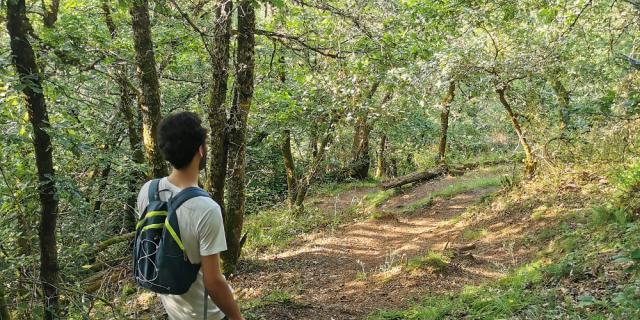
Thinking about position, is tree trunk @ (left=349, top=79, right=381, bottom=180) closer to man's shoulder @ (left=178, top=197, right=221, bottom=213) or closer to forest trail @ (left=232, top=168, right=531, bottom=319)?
forest trail @ (left=232, top=168, right=531, bottom=319)

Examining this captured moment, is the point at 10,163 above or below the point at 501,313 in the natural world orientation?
above

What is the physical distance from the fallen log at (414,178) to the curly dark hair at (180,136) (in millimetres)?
13035

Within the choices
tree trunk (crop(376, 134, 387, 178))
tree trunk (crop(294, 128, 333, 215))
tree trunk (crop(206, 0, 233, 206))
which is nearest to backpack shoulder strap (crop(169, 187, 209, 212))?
tree trunk (crop(206, 0, 233, 206))

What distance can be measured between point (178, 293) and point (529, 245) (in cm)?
658

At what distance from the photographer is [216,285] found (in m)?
2.44

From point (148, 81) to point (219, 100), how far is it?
1.23 m

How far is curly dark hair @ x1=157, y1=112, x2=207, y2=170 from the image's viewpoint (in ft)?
8.13

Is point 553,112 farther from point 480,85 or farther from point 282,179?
point 282,179

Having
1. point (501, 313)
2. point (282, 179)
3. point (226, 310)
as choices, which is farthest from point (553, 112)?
point (282, 179)

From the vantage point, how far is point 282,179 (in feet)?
58.9

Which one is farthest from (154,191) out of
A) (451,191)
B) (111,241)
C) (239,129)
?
(451,191)

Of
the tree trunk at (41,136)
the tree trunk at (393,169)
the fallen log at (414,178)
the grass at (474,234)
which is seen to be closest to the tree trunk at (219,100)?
the tree trunk at (41,136)

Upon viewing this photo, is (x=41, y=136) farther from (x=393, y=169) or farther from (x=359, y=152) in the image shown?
(x=393, y=169)

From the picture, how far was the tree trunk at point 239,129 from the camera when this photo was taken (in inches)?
277
